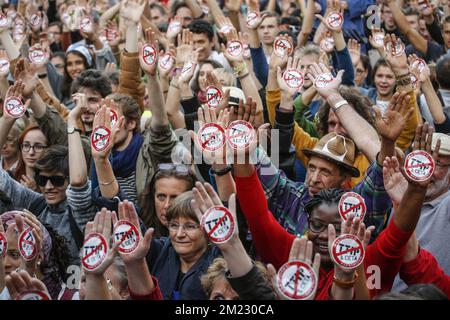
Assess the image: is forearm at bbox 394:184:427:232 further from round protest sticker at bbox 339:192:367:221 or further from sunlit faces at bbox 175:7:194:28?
sunlit faces at bbox 175:7:194:28

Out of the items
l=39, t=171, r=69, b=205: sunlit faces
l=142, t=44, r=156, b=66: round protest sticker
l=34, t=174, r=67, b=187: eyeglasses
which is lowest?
l=39, t=171, r=69, b=205: sunlit faces

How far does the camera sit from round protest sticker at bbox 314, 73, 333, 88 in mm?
4285

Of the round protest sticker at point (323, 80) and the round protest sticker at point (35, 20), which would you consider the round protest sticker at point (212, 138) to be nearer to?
the round protest sticker at point (323, 80)

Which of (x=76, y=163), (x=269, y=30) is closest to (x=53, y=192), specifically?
(x=76, y=163)

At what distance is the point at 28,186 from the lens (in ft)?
17.0

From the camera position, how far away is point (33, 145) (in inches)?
203

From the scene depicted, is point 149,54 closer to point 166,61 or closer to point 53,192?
point 166,61

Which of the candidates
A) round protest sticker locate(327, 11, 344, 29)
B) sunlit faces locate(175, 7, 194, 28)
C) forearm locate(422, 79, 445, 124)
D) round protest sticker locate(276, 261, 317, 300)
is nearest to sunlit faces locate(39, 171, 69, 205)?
round protest sticker locate(276, 261, 317, 300)

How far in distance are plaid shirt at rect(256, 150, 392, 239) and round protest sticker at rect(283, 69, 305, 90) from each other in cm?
73

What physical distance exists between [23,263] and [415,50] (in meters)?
4.88

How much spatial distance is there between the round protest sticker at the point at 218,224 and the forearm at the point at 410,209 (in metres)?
0.71

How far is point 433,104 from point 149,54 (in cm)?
178
